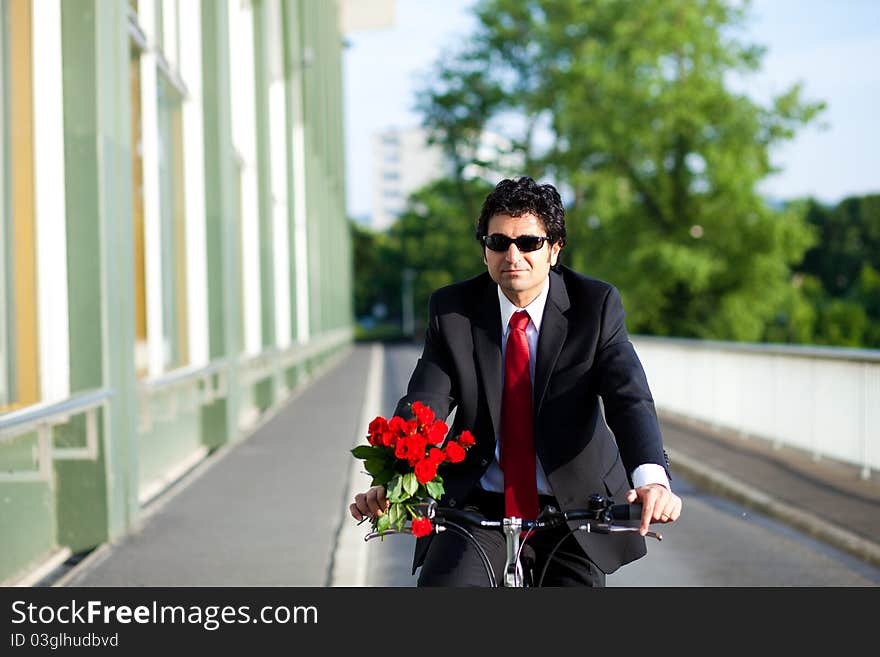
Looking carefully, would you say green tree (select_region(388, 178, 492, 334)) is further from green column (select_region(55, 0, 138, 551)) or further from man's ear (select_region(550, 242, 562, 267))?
man's ear (select_region(550, 242, 562, 267))

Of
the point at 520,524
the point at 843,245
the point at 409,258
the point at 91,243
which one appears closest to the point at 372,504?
the point at 520,524

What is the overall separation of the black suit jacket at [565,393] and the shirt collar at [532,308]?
0.07 ft

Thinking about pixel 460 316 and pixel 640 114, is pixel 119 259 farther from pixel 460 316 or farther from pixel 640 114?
pixel 640 114

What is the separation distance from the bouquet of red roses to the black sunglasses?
0.49 m

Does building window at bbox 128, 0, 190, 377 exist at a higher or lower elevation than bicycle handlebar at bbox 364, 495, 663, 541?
higher

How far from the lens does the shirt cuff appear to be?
2918 millimetres

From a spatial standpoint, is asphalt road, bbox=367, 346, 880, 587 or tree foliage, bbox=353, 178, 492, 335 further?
tree foliage, bbox=353, 178, 492, 335

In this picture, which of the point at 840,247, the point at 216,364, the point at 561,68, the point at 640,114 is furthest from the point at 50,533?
the point at 840,247

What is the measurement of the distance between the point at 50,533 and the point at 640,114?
33723mm

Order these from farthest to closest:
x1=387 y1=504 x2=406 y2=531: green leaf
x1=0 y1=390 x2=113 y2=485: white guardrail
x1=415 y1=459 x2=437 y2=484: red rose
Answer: x1=0 y1=390 x2=113 y2=485: white guardrail < x1=387 y1=504 x2=406 y2=531: green leaf < x1=415 y1=459 x2=437 y2=484: red rose

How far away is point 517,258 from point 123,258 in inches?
220

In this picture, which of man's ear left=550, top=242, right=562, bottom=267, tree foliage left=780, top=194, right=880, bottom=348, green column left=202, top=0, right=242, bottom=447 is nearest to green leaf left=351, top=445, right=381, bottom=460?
man's ear left=550, top=242, right=562, bottom=267

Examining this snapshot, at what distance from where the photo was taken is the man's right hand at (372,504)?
9.24 feet
